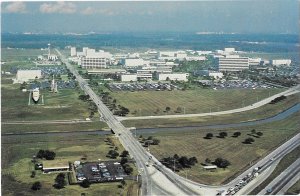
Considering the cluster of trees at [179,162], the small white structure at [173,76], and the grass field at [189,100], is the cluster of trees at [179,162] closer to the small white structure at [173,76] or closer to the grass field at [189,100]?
the grass field at [189,100]

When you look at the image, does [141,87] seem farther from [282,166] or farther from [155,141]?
[282,166]

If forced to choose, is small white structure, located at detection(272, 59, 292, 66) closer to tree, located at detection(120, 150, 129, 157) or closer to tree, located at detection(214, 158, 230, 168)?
tree, located at detection(214, 158, 230, 168)

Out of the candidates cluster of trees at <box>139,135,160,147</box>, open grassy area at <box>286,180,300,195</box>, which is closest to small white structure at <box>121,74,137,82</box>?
cluster of trees at <box>139,135,160,147</box>

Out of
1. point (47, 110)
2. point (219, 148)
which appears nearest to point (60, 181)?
point (219, 148)

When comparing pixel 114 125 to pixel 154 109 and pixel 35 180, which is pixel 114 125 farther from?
pixel 35 180

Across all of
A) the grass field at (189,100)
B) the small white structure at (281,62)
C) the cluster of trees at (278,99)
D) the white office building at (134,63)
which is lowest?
the grass field at (189,100)

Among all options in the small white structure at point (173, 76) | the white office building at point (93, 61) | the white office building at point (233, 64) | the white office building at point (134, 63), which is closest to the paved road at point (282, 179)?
the small white structure at point (173, 76)
